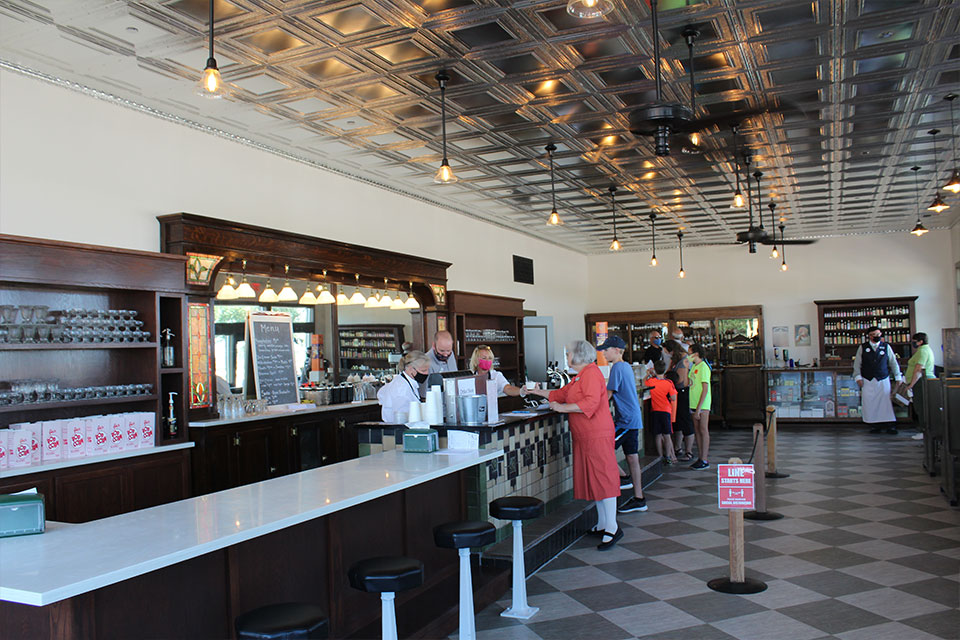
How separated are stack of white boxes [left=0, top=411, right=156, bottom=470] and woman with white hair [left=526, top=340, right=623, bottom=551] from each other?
324 centimetres

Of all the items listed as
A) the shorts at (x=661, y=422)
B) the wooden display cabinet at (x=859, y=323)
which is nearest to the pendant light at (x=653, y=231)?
the wooden display cabinet at (x=859, y=323)

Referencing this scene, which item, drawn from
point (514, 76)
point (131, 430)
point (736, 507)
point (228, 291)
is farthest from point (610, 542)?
point (228, 291)

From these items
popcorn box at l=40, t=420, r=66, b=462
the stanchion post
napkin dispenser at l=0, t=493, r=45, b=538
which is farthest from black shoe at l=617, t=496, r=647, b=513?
napkin dispenser at l=0, t=493, r=45, b=538

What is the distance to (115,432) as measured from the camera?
18.0 ft

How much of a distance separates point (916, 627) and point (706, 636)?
1187mm

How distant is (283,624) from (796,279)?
15.1 meters

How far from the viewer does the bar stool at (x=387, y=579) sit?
301 centimetres

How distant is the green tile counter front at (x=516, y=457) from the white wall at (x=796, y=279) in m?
10.4

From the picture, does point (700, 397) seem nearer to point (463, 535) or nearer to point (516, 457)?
point (516, 457)

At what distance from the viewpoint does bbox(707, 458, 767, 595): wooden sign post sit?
15.5ft

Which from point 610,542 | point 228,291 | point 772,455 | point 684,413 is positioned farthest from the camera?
point 684,413

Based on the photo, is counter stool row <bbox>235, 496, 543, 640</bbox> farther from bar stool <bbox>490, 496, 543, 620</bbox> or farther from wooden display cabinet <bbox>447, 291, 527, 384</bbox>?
wooden display cabinet <bbox>447, 291, 527, 384</bbox>

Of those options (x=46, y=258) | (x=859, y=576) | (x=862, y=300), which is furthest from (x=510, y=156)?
(x=862, y=300)

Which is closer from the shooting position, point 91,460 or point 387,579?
point 387,579
